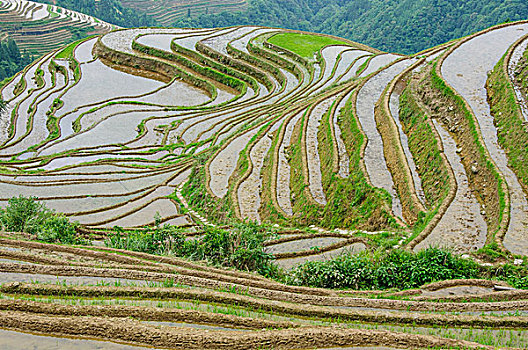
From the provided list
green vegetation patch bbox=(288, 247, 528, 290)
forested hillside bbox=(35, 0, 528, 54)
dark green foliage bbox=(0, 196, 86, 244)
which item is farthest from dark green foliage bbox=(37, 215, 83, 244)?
forested hillside bbox=(35, 0, 528, 54)

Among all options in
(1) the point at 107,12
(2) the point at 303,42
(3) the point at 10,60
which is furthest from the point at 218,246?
(1) the point at 107,12

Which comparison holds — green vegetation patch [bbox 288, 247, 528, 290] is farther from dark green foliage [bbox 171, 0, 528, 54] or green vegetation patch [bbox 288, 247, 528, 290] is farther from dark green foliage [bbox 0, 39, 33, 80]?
dark green foliage [bbox 0, 39, 33, 80]

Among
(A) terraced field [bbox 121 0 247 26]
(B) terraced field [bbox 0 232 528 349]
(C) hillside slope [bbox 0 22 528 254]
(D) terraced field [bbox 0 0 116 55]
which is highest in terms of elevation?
(A) terraced field [bbox 121 0 247 26]

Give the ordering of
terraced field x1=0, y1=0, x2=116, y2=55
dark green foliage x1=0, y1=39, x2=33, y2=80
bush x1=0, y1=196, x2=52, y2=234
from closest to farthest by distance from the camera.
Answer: bush x1=0, y1=196, x2=52, y2=234 → dark green foliage x1=0, y1=39, x2=33, y2=80 → terraced field x1=0, y1=0, x2=116, y2=55

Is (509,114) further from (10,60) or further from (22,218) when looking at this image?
(10,60)

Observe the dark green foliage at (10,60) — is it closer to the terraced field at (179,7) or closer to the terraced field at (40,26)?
the terraced field at (40,26)

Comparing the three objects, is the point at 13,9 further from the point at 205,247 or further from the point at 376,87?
the point at 205,247

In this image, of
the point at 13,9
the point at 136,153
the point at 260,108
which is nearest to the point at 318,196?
the point at 136,153

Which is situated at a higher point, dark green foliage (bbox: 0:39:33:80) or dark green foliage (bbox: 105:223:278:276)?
dark green foliage (bbox: 0:39:33:80)
